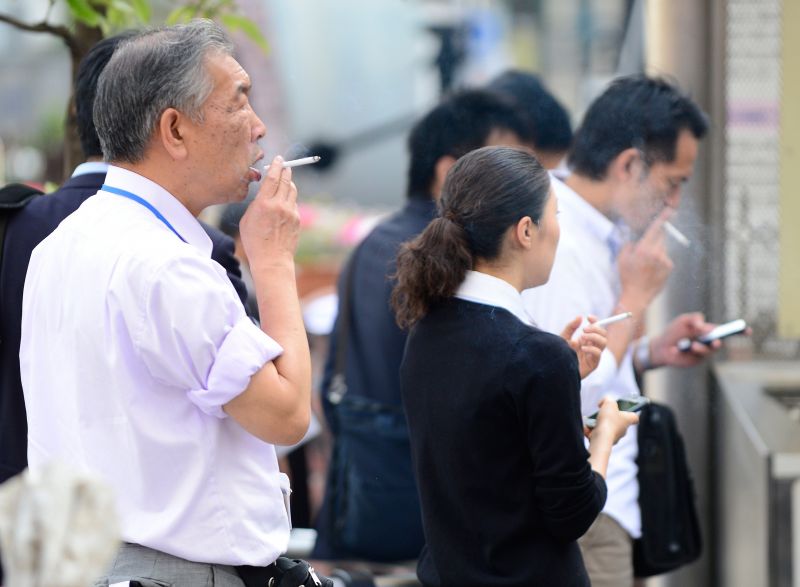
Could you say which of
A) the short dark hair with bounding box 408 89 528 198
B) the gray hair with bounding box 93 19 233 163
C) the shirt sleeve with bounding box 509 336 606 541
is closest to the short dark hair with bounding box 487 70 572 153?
the short dark hair with bounding box 408 89 528 198

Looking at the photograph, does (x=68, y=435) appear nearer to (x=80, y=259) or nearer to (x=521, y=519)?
(x=80, y=259)

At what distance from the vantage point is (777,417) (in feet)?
13.1

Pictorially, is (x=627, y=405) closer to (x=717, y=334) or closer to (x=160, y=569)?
(x=717, y=334)

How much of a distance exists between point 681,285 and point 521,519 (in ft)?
4.59

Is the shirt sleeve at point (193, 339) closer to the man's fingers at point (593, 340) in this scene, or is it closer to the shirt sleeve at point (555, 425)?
the shirt sleeve at point (555, 425)

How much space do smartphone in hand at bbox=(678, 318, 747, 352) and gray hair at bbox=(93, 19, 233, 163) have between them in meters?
1.61

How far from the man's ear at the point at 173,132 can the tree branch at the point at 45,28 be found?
131 cm

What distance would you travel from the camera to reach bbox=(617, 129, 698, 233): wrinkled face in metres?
2.97

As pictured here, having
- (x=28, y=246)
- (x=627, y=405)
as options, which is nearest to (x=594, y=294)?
(x=627, y=405)

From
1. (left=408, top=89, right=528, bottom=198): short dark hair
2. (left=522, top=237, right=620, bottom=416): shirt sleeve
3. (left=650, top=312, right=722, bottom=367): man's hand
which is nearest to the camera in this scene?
(left=522, top=237, right=620, bottom=416): shirt sleeve

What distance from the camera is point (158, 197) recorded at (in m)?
2.01

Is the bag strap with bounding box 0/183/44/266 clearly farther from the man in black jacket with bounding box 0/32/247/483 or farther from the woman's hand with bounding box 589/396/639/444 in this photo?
the woman's hand with bounding box 589/396/639/444

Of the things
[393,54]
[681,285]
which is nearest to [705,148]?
[681,285]

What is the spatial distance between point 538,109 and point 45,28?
4.56ft
